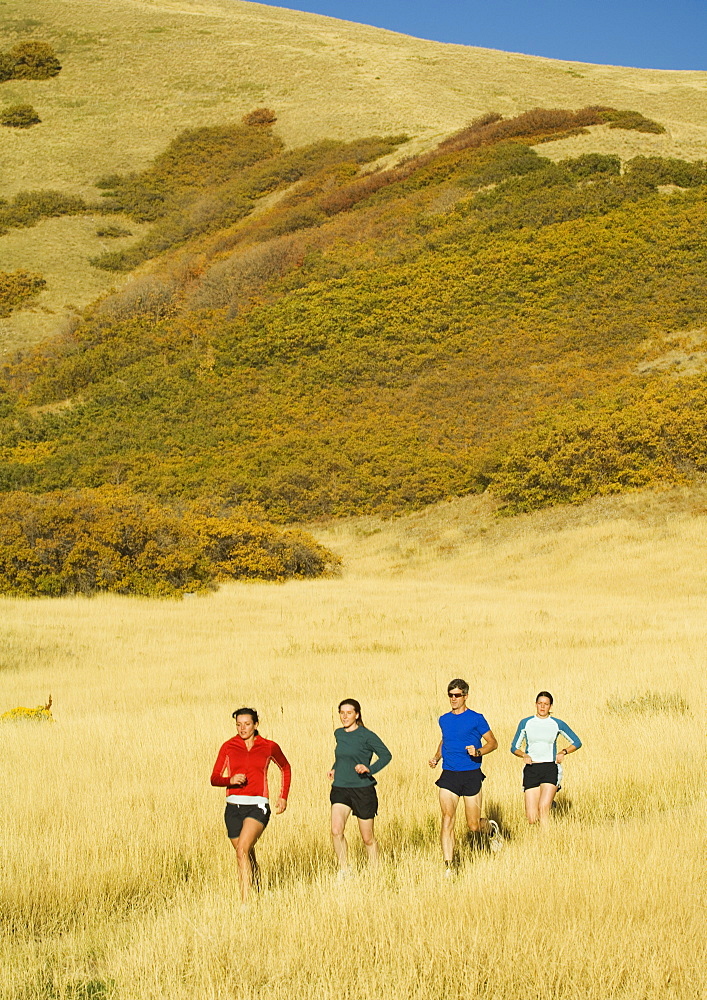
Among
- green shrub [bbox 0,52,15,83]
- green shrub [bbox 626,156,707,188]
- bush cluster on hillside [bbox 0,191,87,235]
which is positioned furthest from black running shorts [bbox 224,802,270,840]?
green shrub [bbox 0,52,15,83]

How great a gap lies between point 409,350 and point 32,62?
64884 mm

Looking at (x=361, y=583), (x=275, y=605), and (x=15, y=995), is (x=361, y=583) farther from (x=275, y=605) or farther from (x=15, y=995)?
(x=15, y=995)

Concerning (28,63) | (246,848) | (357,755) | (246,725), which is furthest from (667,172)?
(28,63)

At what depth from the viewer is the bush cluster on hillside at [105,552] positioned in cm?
2302

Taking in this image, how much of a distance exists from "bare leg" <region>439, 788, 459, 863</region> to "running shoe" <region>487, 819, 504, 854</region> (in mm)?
283

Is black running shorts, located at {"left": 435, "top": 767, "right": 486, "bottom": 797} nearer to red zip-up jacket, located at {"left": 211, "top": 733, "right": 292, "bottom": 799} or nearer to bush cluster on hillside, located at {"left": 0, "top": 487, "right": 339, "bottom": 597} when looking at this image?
red zip-up jacket, located at {"left": 211, "top": 733, "right": 292, "bottom": 799}

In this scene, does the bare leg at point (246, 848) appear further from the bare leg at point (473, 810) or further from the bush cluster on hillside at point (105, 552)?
the bush cluster on hillside at point (105, 552)

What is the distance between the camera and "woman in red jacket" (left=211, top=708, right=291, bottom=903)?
554cm

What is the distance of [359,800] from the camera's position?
593cm

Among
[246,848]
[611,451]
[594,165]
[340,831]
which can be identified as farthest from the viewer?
[594,165]

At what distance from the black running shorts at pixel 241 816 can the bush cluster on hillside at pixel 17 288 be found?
53.5 m

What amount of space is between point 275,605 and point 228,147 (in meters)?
62.3

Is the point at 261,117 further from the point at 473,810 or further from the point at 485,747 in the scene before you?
the point at 473,810

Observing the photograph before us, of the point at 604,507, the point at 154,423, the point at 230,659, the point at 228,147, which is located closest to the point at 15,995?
the point at 230,659
